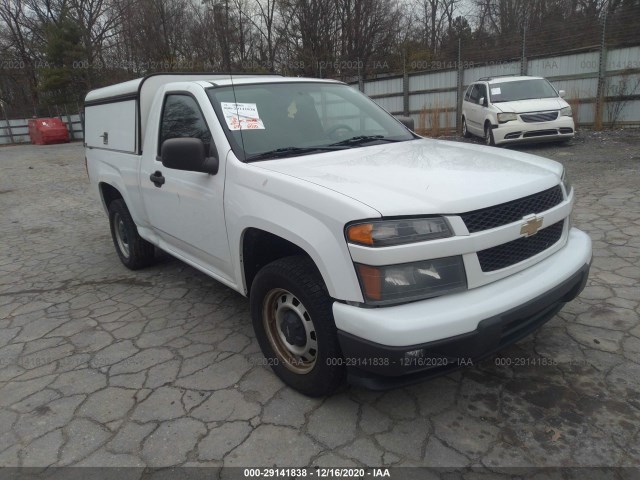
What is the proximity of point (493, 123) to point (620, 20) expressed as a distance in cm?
523

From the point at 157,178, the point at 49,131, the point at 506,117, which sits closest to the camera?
the point at 157,178

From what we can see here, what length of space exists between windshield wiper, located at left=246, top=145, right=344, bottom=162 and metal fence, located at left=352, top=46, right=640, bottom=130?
1219 cm

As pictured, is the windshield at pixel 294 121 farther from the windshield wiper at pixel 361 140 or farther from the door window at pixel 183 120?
the door window at pixel 183 120

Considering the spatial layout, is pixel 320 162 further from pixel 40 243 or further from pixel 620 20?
pixel 620 20

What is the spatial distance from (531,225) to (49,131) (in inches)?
1154

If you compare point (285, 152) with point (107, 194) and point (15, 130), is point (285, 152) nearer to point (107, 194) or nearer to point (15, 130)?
point (107, 194)

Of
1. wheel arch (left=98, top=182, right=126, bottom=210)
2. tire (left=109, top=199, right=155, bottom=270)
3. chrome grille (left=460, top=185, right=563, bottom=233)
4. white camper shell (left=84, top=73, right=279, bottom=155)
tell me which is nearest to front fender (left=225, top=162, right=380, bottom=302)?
chrome grille (left=460, top=185, right=563, bottom=233)

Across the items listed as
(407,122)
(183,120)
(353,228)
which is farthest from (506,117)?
(353,228)

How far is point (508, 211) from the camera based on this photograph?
2305 millimetres

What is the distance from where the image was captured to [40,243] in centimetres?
638

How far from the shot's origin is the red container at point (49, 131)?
25969 millimetres

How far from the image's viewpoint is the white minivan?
10234 mm

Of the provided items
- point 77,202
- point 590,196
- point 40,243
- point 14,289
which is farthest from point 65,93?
point 590,196

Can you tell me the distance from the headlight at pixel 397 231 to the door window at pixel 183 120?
1.48 m
